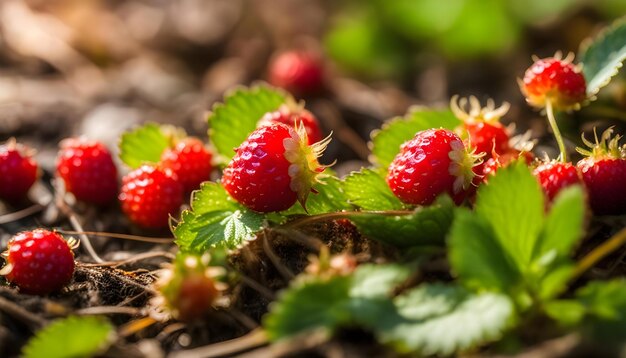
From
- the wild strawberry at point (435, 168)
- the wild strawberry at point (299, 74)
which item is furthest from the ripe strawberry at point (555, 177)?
the wild strawberry at point (299, 74)

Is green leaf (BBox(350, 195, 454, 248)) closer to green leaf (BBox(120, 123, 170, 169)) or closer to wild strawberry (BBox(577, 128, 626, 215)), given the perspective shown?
wild strawberry (BBox(577, 128, 626, 215))

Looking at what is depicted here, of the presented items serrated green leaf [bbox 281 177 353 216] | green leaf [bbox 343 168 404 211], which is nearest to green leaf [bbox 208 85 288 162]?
serrated green leaf [bbox 281 177 353 216]

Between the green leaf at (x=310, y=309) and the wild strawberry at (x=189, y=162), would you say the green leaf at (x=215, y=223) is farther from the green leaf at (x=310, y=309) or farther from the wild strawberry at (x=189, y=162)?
the green leaf at (x=310, y=309)

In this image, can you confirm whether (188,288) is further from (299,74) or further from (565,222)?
(299,74)

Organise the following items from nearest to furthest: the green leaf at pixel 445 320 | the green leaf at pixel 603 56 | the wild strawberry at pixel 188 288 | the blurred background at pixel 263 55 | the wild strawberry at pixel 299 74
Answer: the green leaf at pixel 445 320 → the wild strawberry at pixel 188 288 → the green leaf at pixel 603 56 → the blurred background at pixel 263 55 → the wild strawberry at pixel 299 74

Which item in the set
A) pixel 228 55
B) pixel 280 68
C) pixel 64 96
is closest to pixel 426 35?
pixel 280 68

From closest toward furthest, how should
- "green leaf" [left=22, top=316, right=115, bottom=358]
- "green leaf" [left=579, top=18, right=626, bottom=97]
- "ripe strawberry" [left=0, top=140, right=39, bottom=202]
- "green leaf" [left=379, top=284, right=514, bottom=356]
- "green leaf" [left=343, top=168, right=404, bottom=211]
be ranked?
1. "green leaf" [left=379, top=284, right=514, bottom=356]
2. "green leaf" [left=22, top=316, right=115, bottom=358]
3. "green leaf" [left=343, top=168, right=404, bottom=211]
4. "green leaf" [left=579, top=18, right=626, bottom=97]
5. "ripe strawberry" [left=0, top=140, right=39, bottom=202]

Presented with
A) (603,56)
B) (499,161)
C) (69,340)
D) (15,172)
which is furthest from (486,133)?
(15,172)
